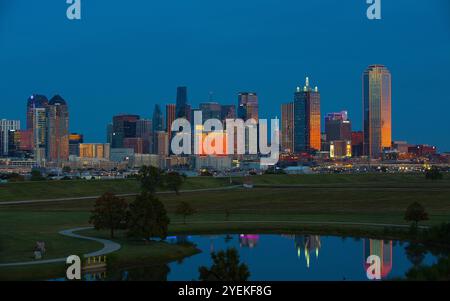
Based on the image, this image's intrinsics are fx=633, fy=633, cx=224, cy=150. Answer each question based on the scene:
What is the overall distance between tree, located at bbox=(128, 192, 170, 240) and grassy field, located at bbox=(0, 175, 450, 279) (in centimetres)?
160

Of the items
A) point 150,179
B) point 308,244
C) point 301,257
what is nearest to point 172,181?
point 150,179

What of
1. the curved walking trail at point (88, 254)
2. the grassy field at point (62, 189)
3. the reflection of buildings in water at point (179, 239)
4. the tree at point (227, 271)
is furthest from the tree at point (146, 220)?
the grassy field at point (62, 189)

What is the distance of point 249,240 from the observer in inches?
2254

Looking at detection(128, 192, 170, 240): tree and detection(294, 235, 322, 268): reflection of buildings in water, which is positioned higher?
detection(128, 192, 170, 240): tree

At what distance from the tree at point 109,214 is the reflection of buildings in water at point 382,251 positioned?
20677mm

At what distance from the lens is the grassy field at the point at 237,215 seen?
48438 millimetres

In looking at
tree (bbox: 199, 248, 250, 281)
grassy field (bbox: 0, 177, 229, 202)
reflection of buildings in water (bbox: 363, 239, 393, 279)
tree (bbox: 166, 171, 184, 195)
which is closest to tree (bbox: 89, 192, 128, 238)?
reflection of buildings in water (bbox: 363, 239, 393, 279)

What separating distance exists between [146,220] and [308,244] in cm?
1428

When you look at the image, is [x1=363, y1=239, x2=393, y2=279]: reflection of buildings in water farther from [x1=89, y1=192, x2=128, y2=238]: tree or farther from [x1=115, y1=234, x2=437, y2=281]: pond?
[x1=89, y1=192, x2=128, y2=238]: tree

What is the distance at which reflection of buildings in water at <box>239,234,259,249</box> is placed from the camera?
179ft

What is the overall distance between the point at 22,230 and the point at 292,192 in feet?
222

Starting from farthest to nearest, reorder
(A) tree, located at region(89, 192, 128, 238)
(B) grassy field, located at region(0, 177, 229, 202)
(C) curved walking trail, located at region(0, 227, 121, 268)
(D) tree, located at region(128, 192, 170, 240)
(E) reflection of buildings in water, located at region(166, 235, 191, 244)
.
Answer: (B) grassy field, located at region(0, 177, 229, 202) < (E) reflection of buildings in water, located at region(166, 235, 191, 244) < (A) tree, located at region(89, 192, 128, 238) < (D) tree, located at region(128, 192, 170, 240) < (C) curved walking trail, located at region(0, 227, 121, 268)
